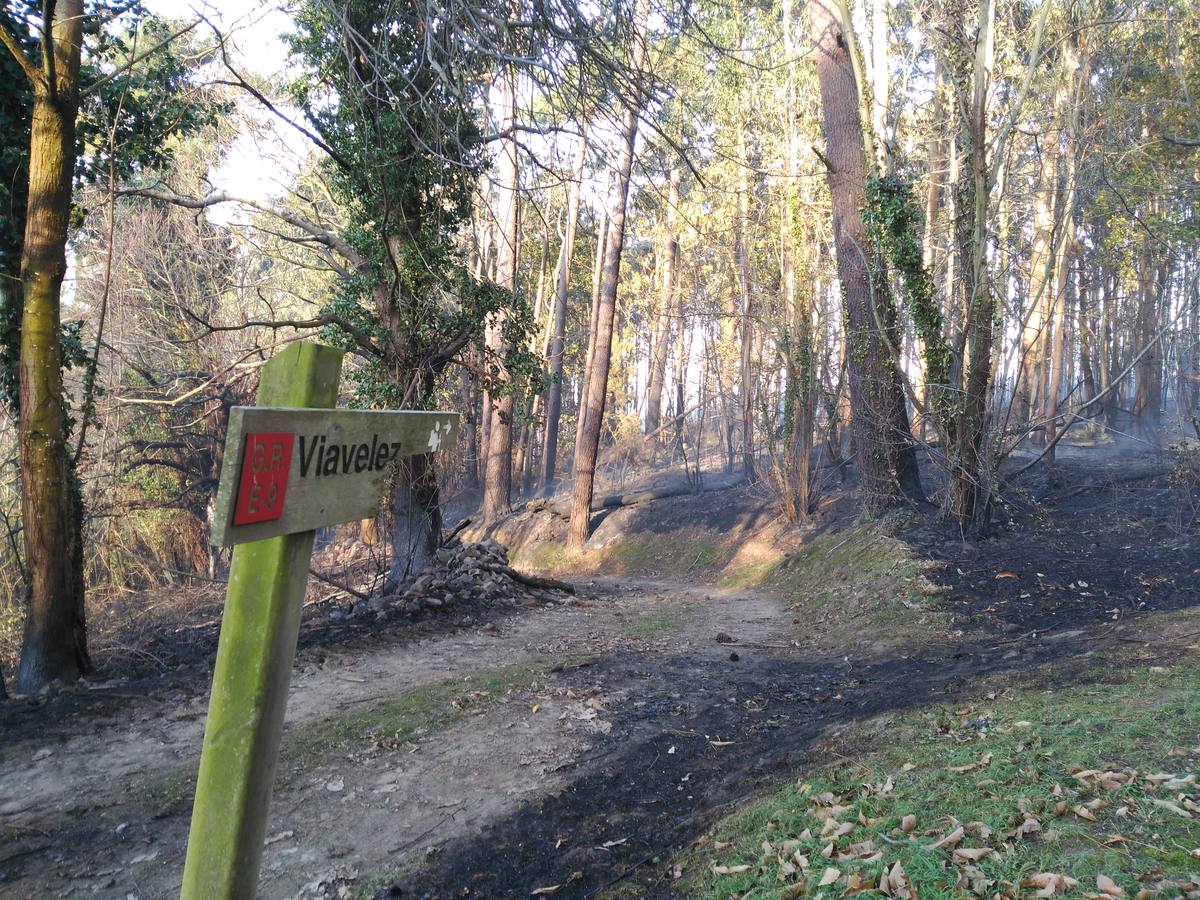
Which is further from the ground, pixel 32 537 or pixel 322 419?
pixel 322 419

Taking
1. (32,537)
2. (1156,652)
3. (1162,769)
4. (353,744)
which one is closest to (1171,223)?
(1156,652)

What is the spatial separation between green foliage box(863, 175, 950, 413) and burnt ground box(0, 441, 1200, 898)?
8.10 feet

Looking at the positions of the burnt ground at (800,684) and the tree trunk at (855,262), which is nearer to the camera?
the burnt ground at (800,684)

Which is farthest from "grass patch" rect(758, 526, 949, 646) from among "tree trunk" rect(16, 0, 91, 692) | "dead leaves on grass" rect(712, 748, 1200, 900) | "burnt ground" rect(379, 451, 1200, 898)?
"tree trunk" rect(16, 0, 91, 692)

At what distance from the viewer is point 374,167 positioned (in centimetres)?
982

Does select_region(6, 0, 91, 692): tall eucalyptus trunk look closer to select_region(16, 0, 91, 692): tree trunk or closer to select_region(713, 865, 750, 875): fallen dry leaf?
select_region(16, 0, 91, 692): tree trunk

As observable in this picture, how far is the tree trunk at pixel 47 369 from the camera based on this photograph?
6.11 meters

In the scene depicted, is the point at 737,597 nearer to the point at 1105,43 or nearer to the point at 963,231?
the point at 963,231

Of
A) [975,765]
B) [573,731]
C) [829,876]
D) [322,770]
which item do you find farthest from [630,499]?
[829,876]

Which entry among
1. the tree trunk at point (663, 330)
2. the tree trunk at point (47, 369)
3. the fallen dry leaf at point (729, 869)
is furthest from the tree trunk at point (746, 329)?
the fallen dry leaf at point (729, 869)

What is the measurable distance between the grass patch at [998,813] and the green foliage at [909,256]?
6644mm

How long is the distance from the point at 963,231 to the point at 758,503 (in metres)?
9.63

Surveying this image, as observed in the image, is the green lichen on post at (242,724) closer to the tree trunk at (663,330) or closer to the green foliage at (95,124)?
the green foliage at (95,124)

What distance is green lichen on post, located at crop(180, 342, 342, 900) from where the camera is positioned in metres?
2.28
